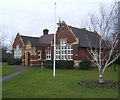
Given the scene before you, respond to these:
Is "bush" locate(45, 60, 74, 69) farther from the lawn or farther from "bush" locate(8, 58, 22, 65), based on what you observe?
"bush" locate(8, 58, 22, 65)

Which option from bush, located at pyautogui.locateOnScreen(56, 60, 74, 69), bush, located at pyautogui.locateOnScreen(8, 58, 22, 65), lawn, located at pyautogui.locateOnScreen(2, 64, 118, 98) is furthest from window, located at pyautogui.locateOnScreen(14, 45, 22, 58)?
lawn, located at pyautogui.locateOnScreen(2, 64, 118, 98)

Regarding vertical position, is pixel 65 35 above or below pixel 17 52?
above

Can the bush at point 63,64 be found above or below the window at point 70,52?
below

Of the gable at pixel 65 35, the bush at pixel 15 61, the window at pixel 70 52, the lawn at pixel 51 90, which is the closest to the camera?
the lawn at pixel 51 90

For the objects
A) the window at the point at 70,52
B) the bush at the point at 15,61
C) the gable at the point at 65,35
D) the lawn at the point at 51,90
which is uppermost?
the gable at the point at 65,35

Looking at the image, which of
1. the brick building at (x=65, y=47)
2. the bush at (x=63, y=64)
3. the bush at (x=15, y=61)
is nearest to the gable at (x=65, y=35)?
the brick building at (x=65, y=47)

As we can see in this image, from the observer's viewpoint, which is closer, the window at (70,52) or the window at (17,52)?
the window at (70,52)

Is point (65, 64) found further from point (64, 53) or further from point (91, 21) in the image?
point (91, 21)

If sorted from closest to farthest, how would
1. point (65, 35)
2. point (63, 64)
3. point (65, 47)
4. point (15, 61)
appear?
point (63, 64), point (65, 35), point (65, 47), point (15, 61)

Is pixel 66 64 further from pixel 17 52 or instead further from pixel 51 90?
pixel 17 52

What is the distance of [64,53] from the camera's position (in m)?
26.8

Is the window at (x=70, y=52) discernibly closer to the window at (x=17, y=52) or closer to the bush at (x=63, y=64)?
the bush at (x=63, y=64)

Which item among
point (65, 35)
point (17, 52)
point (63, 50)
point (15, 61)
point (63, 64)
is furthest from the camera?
point (17, 52)

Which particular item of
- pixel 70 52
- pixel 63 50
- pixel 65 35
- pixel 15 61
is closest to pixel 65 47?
pixel 63 50
